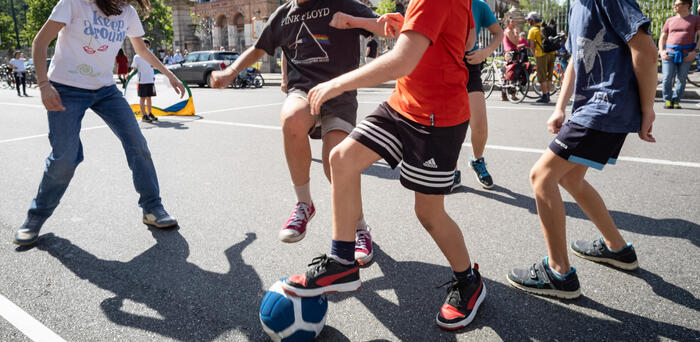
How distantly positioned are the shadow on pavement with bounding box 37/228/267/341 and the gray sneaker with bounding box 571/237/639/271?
194cm

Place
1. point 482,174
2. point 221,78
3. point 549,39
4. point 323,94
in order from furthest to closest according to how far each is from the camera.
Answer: point 549,39, point 482,174, point 221,78, point 323,94

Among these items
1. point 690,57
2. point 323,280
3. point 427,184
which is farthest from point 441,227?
point 690,57

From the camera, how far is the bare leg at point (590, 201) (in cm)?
261

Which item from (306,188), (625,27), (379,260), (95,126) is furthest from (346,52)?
(95,126)

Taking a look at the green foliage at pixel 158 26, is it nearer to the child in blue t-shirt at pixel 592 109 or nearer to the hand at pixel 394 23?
the hand at pixel 394 23

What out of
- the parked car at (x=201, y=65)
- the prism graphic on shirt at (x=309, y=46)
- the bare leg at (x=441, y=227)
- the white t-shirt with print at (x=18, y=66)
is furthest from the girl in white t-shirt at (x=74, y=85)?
the white t-shirt with print at (x=18, y=66)

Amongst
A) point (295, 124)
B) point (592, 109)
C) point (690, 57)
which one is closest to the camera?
point (592, 109)

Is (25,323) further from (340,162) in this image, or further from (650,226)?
(650,226)

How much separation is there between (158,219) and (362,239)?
162 centimetres

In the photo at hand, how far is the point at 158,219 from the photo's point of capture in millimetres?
3646

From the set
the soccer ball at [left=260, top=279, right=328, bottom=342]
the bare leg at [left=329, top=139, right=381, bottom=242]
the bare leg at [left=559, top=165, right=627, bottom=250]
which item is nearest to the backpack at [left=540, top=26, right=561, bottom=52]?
the bare leg at [left=559, top=165, right=627, bottom=250]

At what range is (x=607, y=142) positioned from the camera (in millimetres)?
2348

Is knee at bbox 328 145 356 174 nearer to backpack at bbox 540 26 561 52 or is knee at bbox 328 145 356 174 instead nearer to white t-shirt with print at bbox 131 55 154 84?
white t-shirt with print at bbox 131 55 154 84

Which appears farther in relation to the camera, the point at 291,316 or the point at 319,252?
the point at 319,252
